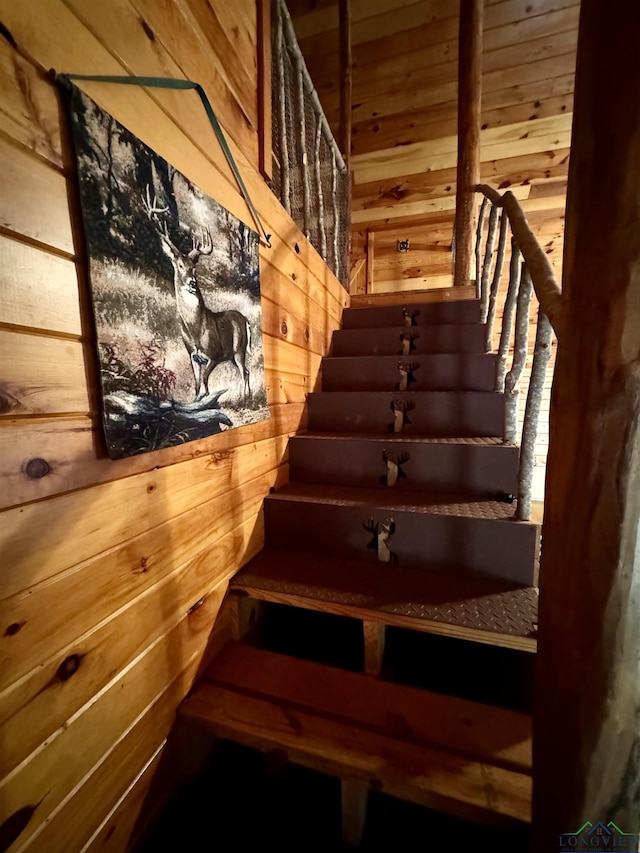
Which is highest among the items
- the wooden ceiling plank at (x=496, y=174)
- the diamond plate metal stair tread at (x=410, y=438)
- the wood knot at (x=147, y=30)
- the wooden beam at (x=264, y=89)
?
the wooden ceiling plank at (x=496, y=174)

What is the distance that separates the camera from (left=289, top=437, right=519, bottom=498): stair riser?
4.26ft

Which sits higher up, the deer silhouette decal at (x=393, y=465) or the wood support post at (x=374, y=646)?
the deer silhouette decal at (x=393, y=465)

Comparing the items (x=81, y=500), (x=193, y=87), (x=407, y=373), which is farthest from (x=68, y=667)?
(x=407, y=373)

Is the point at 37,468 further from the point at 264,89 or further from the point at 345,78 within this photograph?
the point at 345,78

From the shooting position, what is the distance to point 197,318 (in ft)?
2.94

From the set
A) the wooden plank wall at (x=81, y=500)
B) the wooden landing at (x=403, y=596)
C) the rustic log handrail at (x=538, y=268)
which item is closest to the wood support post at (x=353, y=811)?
the wooden landing at (x=403, y=596)

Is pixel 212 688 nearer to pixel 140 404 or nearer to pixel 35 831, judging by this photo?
pixel 35 831

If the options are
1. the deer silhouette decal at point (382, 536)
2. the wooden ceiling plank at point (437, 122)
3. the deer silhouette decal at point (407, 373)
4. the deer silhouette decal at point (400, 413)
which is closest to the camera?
the deer silhouette decal at point (382, 536)

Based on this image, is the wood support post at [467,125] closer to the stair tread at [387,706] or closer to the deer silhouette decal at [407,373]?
the deer silhouette decal at [407,373]

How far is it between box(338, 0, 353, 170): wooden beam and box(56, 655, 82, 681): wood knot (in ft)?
10.9

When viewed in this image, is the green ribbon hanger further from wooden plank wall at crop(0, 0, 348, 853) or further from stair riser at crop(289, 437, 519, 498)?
stair riser at crop(289, 437, 519, 498)

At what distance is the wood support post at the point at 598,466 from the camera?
1.59 feet

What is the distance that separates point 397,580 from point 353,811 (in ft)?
1.93

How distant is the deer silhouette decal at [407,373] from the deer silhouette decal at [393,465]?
50cm
